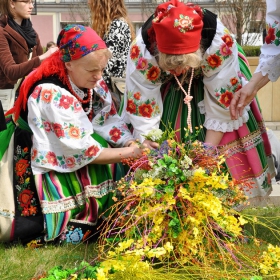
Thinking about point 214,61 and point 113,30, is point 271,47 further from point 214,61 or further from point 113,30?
point 113,30

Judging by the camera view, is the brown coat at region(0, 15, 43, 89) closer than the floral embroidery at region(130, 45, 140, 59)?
No

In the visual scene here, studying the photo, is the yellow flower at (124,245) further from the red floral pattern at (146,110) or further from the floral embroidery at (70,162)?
the red floral pattern at (146,110)

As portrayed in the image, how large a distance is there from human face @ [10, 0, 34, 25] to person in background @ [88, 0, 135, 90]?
0.76m

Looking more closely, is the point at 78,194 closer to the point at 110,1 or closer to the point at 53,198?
the point at 53,198

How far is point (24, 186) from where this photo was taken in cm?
363

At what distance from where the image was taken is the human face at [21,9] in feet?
17.6

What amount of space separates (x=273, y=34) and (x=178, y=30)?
556mm

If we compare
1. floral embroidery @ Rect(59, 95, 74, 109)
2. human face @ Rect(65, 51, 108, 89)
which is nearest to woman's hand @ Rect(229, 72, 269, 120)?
human face @ Rect(65, 51, 108, 89)

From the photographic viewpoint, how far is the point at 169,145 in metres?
3.05

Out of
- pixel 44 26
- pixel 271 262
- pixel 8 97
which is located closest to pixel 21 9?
pixel 8 97

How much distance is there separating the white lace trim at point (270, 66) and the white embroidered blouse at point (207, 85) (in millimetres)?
168

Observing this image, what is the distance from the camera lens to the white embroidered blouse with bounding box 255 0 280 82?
350 centimetres

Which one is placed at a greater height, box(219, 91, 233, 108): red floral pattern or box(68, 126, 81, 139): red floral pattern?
box(219, 91, 233, 108): red floral pattern

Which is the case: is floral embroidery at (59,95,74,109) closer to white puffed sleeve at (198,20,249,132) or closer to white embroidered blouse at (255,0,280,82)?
white puffed sleeve at (198,20,249,132)
